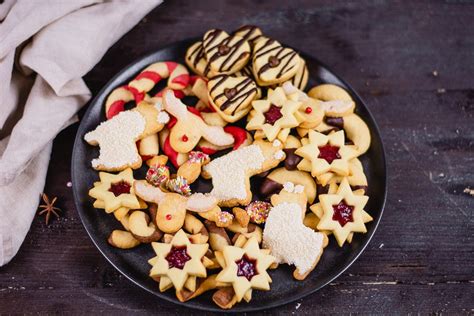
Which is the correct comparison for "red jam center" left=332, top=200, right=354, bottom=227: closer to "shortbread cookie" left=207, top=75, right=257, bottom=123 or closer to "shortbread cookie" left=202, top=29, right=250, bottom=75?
"shortbread cookie" left=207, top=75, right=257, bottom=123

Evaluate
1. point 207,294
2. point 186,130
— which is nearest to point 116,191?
point 186,130

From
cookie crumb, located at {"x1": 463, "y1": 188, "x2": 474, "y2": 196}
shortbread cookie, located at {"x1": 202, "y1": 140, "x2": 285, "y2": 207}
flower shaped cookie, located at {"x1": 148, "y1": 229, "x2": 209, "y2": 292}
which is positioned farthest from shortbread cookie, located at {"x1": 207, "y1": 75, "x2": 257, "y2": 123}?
cookie crumb, located at {"x1": 463, "y1": 188, "x2": 474, "y2": 196}

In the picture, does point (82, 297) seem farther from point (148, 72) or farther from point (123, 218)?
point (148, 72)

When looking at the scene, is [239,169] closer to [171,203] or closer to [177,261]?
[171,203]

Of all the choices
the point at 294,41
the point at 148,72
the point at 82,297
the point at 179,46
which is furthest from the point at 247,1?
the point at 82,297

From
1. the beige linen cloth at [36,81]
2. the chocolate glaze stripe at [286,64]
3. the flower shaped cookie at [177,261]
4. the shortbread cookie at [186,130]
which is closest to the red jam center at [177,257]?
the flower shaped cookie at [177,261]

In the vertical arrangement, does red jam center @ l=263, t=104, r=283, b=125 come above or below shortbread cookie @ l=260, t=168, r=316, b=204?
above
